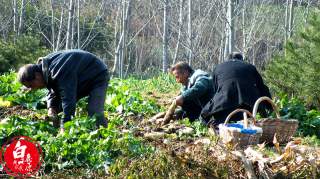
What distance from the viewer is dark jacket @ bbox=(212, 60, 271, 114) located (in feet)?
21.5

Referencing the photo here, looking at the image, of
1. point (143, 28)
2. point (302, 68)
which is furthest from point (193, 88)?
point (143, 28)

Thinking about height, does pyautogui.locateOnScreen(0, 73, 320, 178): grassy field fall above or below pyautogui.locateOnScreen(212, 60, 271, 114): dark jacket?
below

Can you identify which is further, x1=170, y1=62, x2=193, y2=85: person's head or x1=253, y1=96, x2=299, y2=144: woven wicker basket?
x1=170, y1=62, x2=193, y2=85: person's head

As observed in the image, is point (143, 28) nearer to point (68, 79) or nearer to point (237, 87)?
point (237, 87)

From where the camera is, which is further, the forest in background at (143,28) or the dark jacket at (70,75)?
the forest in background at (143,28)

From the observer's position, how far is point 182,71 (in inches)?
280

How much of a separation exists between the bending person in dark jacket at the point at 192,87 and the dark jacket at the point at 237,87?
31 centimetres

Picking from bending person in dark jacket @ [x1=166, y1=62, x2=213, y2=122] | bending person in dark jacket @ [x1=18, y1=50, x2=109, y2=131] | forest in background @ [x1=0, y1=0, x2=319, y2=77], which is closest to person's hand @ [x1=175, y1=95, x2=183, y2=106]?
bending person in dark jacket @ [x1=166, y1=62, x2=213, y2=122]

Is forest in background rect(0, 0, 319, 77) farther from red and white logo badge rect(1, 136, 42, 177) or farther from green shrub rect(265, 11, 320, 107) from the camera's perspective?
red and white logo badge rect(1, 136, 42, 177)

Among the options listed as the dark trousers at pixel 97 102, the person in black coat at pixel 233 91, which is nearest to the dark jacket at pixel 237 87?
the person in black coat at pixel 233 91

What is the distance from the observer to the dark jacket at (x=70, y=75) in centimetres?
532

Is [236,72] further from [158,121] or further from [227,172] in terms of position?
[227,172]

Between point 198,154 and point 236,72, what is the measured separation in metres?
2.72

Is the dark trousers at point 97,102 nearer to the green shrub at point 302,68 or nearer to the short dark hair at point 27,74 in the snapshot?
the short dark hair at point 27,74
